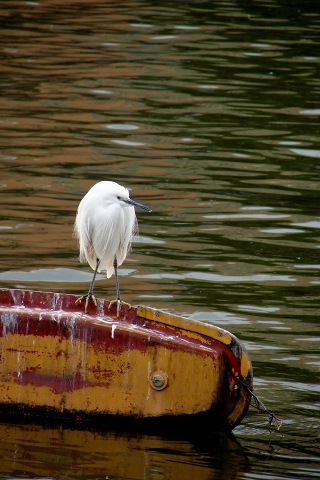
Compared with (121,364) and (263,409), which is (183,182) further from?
(263,409)

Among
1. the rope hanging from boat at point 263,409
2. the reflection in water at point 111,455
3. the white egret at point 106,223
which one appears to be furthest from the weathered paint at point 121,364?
the white egret at point 106,223

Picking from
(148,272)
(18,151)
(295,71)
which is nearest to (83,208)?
(148,272)

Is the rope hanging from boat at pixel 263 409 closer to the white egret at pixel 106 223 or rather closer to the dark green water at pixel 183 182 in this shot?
the dark green water at pixel 183 182

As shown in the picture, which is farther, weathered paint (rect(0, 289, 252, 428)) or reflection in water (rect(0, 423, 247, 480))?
weathered paint (rect(0, 289, 252, 428))

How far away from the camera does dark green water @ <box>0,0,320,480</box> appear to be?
704 cm

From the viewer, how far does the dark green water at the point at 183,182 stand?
7035 millimetres

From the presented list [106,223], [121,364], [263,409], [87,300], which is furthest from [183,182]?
[263,409]

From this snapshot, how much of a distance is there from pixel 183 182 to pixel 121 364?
6.39 m

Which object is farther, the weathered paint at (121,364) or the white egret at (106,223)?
the white egret at (106,223)

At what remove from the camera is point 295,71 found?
63.5 feet

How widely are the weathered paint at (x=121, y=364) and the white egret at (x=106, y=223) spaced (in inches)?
16.7

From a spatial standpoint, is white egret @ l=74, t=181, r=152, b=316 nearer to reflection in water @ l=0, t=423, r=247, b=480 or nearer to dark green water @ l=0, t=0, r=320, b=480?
reflection in water @ l=0, t=423, r=247, b=480

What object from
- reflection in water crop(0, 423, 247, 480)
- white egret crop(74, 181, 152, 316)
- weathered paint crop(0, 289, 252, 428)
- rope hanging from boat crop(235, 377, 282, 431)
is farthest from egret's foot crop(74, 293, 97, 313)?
rope hanging from boat crop(235, 377, 282, 431)

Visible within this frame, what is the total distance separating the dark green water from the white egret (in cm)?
133
